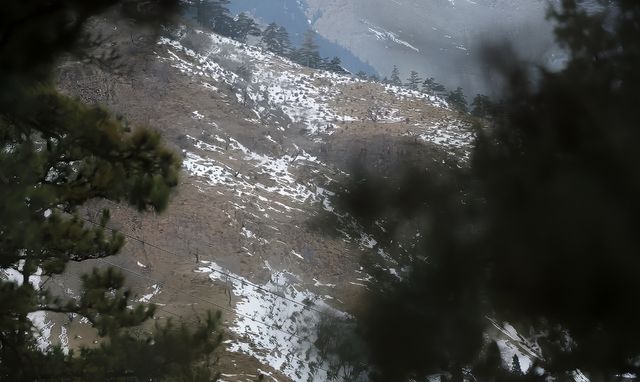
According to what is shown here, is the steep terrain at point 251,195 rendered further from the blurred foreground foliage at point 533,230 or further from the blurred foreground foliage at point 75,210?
the blurred foreground foliage at point 75,210

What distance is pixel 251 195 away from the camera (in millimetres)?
17141

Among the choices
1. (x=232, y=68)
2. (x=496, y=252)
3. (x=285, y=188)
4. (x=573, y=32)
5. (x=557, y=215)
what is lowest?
Result: (x=232, y=68)

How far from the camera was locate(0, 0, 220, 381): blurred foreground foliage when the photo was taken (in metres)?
4.34

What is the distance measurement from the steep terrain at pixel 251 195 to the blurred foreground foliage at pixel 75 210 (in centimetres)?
50

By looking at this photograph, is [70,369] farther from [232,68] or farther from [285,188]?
[232,68]

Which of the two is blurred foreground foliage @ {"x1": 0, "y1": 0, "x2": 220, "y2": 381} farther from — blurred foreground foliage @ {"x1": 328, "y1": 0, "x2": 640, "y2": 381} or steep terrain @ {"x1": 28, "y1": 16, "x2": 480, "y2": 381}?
blurred foreground foliage @ {"x1": 328, "y1": 0, "x2": 640, "y2": 381}

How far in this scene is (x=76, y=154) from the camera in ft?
18.1

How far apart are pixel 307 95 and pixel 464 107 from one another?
25.1m

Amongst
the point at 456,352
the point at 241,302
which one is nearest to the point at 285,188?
the point at 241,302

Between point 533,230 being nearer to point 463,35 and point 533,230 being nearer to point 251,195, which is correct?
point 463,35

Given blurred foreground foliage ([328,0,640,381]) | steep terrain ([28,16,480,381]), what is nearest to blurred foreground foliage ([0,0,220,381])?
steep terrain ([28,16,480,381])

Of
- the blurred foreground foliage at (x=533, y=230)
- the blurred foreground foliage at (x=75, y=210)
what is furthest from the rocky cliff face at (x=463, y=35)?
the blurred foreground foliage at (x=75, y=210)

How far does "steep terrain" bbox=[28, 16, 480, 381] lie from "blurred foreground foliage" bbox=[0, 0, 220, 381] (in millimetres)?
498

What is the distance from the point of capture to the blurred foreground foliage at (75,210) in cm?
434
